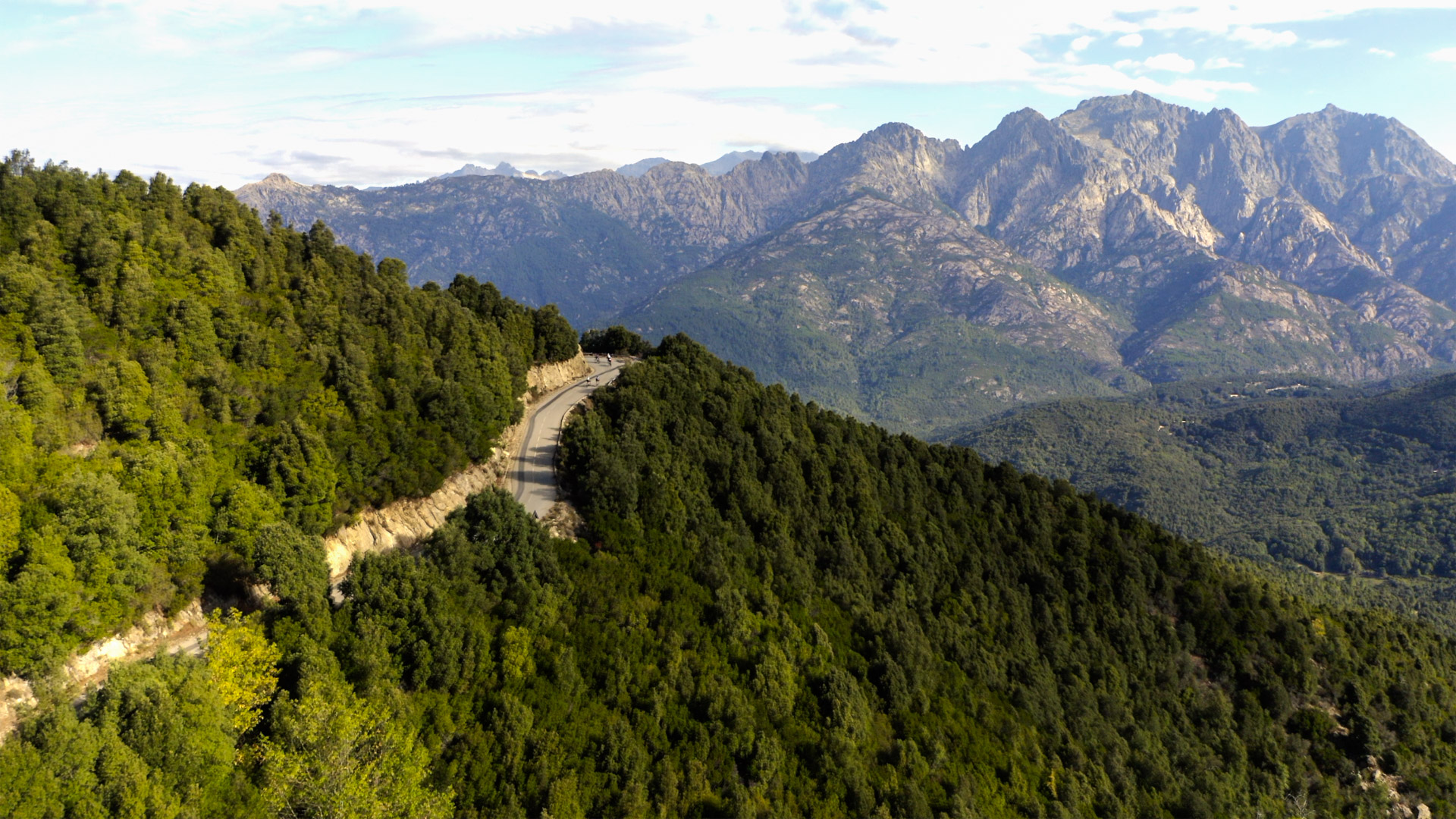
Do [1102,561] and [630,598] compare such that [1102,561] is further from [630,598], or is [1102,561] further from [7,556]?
[7,556]

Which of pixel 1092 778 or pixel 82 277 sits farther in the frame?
pixel 1092 778

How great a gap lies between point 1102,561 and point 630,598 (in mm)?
77541

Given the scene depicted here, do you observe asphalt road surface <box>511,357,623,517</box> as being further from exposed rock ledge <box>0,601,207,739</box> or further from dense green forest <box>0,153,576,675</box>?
exposed rock ledge <box>0,601,207,739</box>

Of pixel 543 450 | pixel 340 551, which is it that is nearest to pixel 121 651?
pixel 340 551

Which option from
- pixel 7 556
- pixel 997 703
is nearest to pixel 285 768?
pixel 7 556

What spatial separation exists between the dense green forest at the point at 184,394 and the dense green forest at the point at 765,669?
19.8ft

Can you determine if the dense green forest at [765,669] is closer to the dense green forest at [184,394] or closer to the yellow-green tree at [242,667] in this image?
the yellow-green tree at [242,667]

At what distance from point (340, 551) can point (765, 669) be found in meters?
35.6

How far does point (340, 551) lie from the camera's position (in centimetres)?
5788

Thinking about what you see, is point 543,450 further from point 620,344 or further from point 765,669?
point 620,344

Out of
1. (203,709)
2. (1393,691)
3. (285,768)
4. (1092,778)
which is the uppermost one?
(203,709)

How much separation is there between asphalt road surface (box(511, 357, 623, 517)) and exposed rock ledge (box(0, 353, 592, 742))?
1.33m

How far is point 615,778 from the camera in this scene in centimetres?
5047

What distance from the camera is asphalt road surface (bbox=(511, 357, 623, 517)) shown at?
73.4 metres
